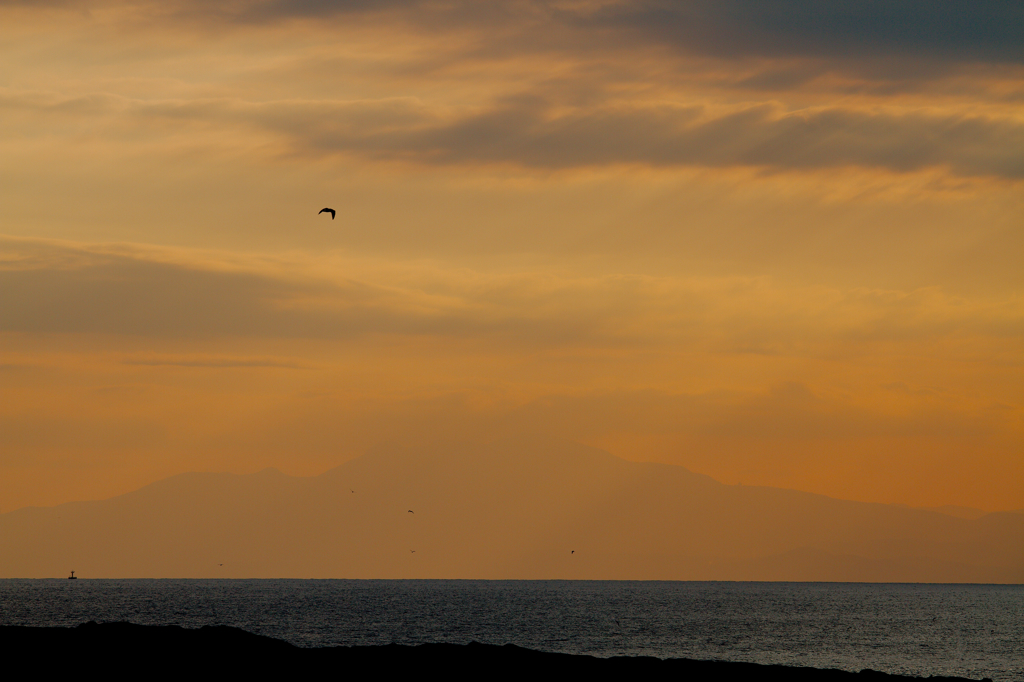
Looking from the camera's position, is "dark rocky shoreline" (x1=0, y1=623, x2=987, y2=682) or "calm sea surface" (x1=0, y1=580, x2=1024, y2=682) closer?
"dark rocky shoreline" (x1=0, y1=623, x2=987, y2=682)

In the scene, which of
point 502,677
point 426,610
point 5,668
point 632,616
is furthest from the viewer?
point 426,610

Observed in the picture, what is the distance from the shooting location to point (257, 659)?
159 ft

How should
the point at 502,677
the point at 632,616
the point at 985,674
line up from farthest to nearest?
1. the point at 632,616
2. the point at 985,674
3. the point at 502,677

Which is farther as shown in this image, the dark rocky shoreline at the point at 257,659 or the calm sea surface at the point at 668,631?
the calm sea surface at the point at 668,631

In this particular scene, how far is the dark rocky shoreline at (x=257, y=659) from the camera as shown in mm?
46594

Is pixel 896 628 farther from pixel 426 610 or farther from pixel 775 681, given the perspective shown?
pixel 775 681

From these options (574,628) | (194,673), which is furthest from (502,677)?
(574,628)

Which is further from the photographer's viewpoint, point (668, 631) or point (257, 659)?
point (668, 631)

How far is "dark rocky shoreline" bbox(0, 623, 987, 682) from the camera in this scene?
46594 mm

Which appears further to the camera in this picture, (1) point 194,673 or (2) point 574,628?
(2) point 574,628

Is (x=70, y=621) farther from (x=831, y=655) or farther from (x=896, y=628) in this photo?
(x=896, y=628)

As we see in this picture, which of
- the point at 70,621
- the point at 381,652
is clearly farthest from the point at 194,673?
the point at 70,621

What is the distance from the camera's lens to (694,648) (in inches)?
4166

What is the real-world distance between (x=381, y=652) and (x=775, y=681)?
19.3 m
